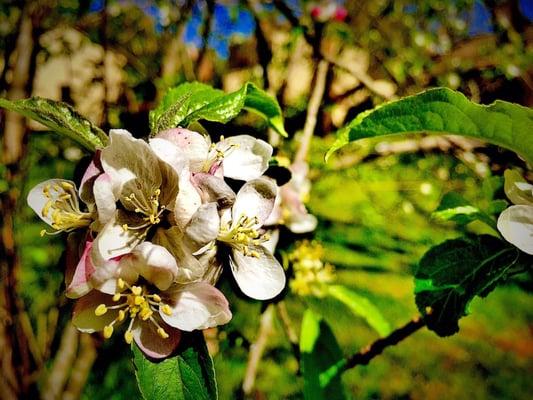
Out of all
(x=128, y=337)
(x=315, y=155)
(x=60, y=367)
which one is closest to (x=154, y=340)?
(x=128, y=337)

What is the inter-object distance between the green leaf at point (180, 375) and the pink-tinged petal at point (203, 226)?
0.42 feet

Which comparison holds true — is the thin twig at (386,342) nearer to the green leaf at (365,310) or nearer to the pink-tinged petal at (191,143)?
the green leaf at (365,310)

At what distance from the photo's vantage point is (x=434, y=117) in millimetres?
491

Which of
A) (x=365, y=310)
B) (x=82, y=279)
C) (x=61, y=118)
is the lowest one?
(x=365, y=310)

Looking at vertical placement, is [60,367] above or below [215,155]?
below

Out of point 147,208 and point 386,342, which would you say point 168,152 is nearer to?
point 147,208

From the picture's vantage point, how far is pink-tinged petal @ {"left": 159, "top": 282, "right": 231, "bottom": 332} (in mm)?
481

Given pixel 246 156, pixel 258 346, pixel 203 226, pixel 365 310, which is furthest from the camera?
pixel 365 310

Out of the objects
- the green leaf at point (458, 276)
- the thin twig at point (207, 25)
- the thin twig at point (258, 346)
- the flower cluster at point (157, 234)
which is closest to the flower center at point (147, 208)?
the flower cluster at point (157, 234)

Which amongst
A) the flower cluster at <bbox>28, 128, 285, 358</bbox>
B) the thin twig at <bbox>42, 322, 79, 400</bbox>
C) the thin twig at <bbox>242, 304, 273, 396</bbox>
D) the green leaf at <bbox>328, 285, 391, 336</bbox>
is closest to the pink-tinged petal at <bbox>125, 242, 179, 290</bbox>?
the flower cluster at <bbox>28, 128, 285, 358</bbox>

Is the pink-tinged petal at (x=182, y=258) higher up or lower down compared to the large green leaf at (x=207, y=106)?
lower down

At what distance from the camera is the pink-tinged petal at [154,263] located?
0.45m

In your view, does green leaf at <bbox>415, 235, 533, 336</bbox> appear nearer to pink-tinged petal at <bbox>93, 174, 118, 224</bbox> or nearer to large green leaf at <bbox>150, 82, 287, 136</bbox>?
large green leaf at <bbox>150, 82, 287, 136</bbox>

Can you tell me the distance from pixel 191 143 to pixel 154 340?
0.20m
